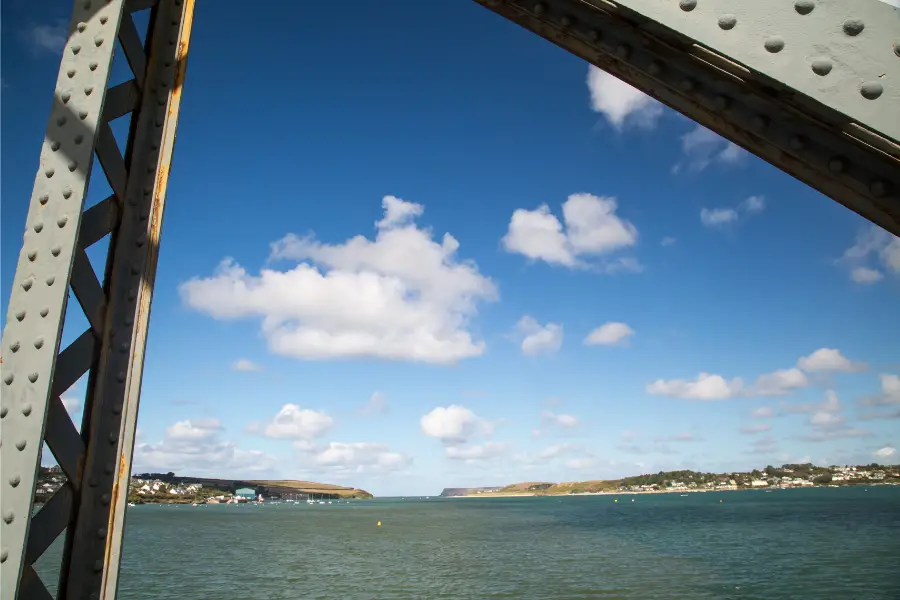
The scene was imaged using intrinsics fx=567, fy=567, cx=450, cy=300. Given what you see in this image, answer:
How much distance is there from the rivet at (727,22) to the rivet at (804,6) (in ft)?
0.34

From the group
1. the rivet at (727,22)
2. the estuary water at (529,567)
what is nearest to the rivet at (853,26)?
the rivet at (727,22)

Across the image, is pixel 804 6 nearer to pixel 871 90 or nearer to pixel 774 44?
pixel 774 44

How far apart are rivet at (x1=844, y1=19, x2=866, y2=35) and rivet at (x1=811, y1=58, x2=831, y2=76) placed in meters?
0.06

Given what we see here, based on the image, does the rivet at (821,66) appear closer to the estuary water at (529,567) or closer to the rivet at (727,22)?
the rivet at (727,22)

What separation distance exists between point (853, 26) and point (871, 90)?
0.42ft

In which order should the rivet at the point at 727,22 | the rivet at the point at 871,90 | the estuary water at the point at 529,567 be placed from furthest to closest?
the estuary water at the point at 529,567 < the rivet at the point at 727,22 < the rivet at the point at 871,90

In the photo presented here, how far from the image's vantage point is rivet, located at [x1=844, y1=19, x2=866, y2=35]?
101 cm

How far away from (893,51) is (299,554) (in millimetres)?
40456

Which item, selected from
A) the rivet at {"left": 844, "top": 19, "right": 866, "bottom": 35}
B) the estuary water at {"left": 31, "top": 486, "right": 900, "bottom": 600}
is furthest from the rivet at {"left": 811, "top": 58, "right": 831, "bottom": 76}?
the estuary water at {"left": 31, "top": 486, "right": 900, "bottom": 600}

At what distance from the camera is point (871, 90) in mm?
987

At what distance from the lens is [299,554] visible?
36.3 meters

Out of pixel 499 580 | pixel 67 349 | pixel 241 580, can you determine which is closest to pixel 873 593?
pixel 499 580

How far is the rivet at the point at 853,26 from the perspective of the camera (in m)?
1.01

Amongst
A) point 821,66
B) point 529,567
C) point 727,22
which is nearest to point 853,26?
point 821,66
